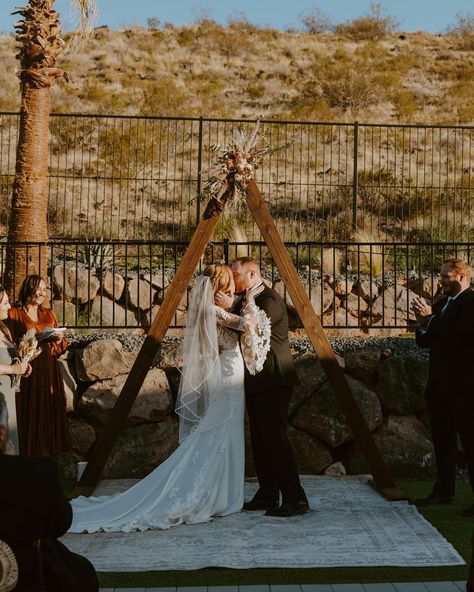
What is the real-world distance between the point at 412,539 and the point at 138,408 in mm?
3805

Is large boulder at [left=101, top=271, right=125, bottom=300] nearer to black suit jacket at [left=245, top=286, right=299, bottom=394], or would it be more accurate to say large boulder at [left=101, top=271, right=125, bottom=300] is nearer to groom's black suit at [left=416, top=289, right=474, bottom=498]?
black suit jacket at [left=245, top=286, right=299, bottom=394]

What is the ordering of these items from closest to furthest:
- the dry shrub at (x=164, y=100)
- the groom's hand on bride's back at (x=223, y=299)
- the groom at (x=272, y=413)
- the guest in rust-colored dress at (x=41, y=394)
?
the groom at (x=272, y=413)
the groom's hand on bride's back at (x=223, y=299)
the guest in rust-colored dress at (x=41, y=394)
the dry shrub at (x=164, y=100)

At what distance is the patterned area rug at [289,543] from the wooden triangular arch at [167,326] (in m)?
0.66

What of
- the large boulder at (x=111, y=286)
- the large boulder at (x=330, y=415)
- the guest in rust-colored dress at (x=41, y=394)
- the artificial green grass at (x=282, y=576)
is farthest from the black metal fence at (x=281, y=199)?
the artificial green grass at (x=282, y=576)

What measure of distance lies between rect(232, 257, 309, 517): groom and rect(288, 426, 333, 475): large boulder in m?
1.77

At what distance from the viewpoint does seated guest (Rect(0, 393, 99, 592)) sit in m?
3.47

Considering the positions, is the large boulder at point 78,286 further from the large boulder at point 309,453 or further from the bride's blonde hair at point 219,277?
the bride's blonde hair at point 219,277

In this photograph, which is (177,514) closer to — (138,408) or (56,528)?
(138,408)

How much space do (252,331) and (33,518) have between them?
4.03 metres

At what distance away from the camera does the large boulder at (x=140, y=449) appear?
30.3 ft

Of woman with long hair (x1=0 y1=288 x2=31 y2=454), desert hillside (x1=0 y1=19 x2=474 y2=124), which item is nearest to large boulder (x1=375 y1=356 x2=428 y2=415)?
woman with long hair (x1=0 y1=288 x2=31 y2=454)

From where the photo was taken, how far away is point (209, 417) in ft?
24.4

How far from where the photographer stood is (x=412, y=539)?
6.38 m

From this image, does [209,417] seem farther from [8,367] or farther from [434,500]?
[434,500]
